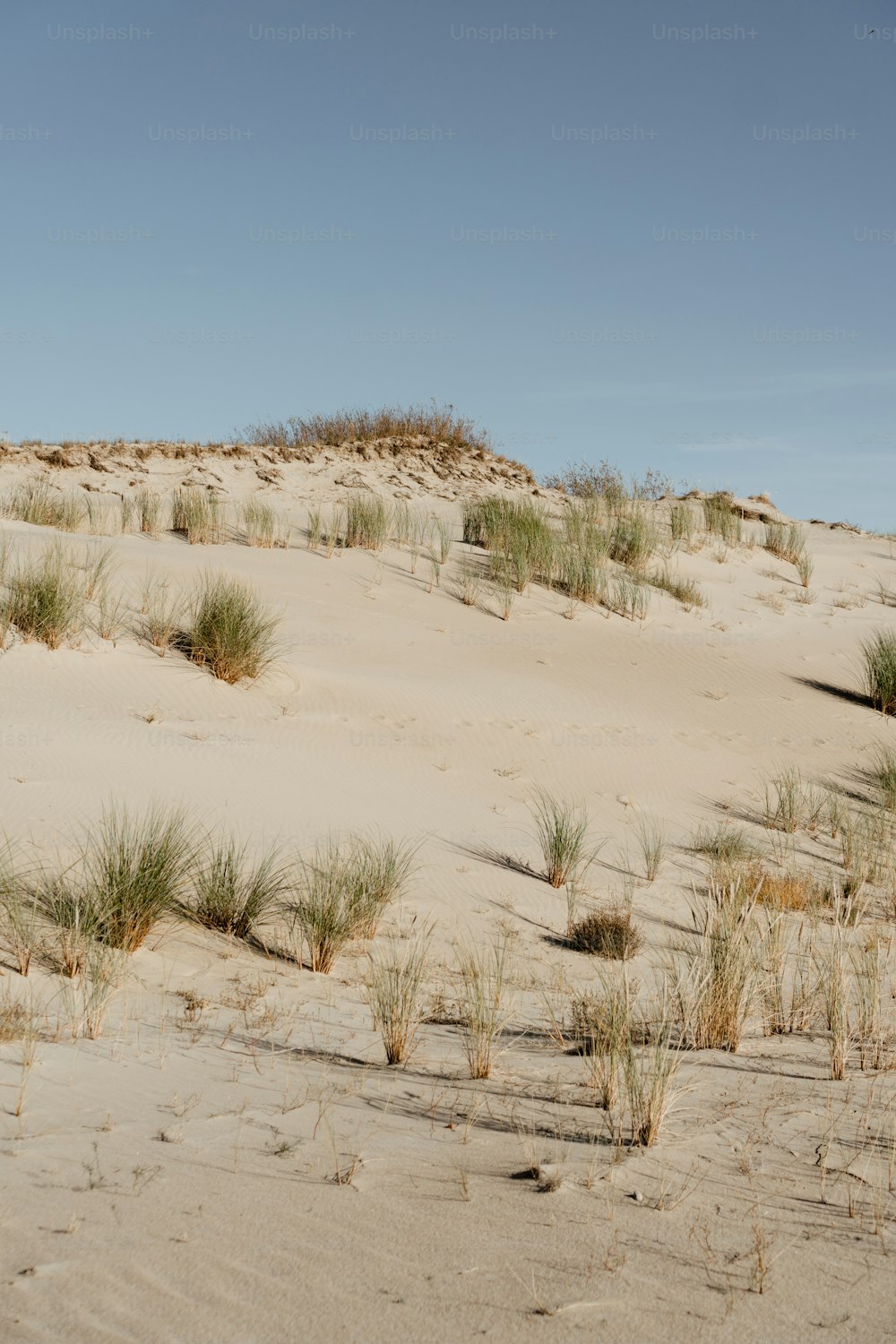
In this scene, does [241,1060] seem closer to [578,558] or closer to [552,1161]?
[552,1161]

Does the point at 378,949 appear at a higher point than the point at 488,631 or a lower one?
lower

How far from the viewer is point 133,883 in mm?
4391

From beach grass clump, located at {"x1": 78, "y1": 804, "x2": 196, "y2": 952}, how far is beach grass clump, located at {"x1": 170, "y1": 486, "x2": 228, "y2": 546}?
9861mm

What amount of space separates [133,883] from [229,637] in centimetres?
459

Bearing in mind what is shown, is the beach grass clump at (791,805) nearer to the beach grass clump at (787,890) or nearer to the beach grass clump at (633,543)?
the beach grass clump at (787,890)

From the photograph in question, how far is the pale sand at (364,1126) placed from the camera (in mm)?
1907

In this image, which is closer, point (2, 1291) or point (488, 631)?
point (2, 1291)

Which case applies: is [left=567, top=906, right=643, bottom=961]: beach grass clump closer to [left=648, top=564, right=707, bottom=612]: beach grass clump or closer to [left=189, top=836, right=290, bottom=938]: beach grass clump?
[left=189, top=836, right=290, bottom=938]: beach grass clump

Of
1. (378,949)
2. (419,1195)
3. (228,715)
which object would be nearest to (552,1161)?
(419,1195)

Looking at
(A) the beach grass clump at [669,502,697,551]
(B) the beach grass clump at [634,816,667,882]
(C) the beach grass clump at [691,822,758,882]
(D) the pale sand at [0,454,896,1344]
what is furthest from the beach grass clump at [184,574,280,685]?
(A) the beach grass clump at [669,502,697,551]

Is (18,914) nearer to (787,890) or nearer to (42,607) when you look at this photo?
(787,890)

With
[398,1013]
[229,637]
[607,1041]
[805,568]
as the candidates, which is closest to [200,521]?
[229,637]

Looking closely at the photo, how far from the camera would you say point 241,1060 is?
3.23 m

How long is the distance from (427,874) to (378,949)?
1.21 m
